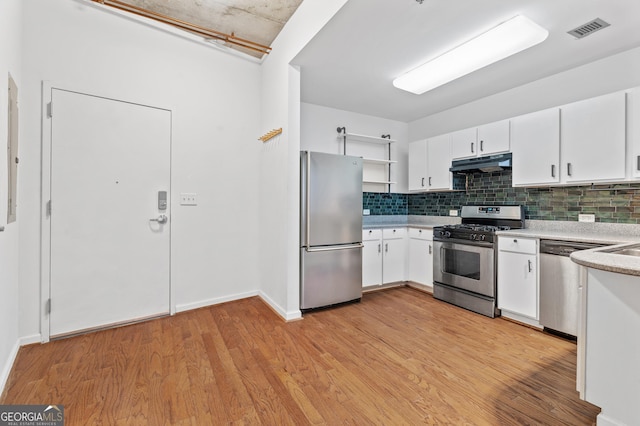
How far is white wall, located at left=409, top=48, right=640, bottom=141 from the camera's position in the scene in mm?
2615

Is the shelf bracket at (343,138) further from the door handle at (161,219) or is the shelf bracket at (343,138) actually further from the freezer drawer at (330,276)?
the door handle at (161,219)

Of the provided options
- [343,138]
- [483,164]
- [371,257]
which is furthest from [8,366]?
[483,164]

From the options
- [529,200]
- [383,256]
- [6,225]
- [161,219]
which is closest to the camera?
[6,225]

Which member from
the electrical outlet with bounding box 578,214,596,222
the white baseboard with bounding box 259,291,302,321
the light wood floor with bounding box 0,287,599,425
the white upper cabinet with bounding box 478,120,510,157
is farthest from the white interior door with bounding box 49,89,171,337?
the electrical outlet with bounding box 578,214,596,222

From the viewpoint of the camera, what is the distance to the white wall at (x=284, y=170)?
9.43ft

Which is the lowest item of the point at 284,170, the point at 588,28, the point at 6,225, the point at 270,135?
the point at 6,225

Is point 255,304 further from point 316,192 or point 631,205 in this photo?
point 631,205

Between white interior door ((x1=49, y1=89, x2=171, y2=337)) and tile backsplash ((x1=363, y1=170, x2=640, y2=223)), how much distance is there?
2.88 metres

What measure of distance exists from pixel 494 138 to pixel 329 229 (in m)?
2.22

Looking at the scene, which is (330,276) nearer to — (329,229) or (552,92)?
(329,229)

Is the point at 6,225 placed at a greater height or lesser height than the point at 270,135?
lesser

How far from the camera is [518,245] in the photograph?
2.83 meters

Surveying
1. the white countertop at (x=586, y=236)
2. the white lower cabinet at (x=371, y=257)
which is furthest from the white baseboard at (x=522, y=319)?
the white lower cabinet at (x=371, y=257)

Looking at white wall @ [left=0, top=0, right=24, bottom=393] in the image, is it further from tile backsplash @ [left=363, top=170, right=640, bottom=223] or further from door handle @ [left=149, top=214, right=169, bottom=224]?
tile backsplash @ [left=363, top=170, right=640, bottom=223]
